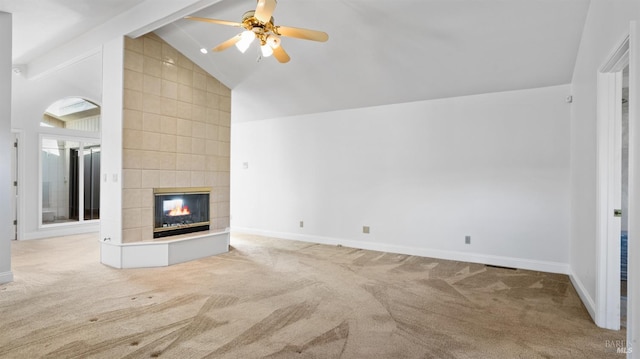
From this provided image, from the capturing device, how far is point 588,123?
10.9 feet

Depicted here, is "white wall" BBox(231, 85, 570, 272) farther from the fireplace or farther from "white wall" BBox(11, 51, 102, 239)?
"white wall" BBox(11, 51, 102, 239)

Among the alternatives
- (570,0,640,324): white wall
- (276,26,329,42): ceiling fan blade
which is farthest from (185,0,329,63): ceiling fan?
(570,0,640,324): white wall

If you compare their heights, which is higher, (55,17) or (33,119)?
(55,17)

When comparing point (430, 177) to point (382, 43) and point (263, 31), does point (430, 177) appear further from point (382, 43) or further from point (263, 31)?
point (263, 31)

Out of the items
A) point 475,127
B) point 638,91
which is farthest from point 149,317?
point 475,127

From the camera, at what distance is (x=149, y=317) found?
2.87 metres

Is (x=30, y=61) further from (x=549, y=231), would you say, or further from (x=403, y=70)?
(x=549, y=231)

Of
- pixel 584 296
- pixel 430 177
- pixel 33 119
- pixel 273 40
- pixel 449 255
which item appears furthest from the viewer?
pixel 33 119

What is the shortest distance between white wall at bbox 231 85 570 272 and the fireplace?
177 cm

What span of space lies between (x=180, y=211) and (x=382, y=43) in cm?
376

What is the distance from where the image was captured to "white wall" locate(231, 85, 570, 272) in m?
4.48

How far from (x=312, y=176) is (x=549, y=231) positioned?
12.6ft

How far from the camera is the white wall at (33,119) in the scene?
20.4 ft

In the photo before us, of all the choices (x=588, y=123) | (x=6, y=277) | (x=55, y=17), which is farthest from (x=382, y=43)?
(x=6, y=277)
